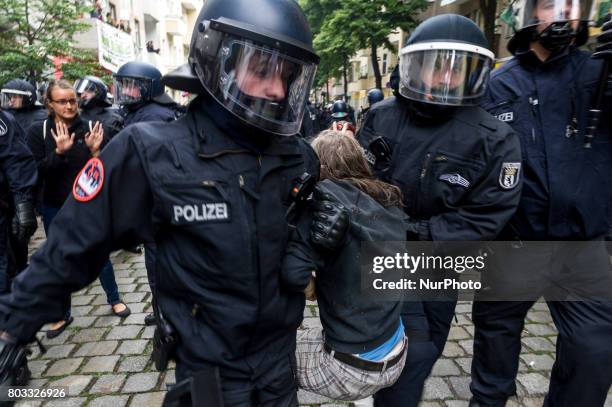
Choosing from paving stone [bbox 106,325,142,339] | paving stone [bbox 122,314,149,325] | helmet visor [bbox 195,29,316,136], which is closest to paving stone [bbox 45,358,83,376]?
paving stone [bbox 106,325,142,339]

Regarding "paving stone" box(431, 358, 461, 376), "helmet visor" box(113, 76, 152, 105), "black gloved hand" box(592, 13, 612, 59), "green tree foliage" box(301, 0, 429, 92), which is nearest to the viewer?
"black gloved hand" box(592, 13, 612, 59)

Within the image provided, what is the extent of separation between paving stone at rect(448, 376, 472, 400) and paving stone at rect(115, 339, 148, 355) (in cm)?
219

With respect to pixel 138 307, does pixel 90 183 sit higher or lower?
higher

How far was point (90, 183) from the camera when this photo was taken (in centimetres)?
132

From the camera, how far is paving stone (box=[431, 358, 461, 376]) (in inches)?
117

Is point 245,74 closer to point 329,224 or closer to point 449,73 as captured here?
point 329,224

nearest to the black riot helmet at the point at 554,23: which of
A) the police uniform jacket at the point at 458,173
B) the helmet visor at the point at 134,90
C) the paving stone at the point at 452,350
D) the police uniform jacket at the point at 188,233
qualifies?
the police uniform jacket at the point at 458,173

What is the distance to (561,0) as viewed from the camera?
2043 mm

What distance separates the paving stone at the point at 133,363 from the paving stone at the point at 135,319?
0.59m

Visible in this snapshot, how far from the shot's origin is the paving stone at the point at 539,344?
3.31 m

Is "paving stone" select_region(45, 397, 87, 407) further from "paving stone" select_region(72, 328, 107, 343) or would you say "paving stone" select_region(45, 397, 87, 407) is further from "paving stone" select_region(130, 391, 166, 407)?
"paving stone" select_region(72, 328, 107, 343)

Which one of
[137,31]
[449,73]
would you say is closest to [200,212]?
[449,73]

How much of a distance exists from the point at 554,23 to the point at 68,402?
3324mm

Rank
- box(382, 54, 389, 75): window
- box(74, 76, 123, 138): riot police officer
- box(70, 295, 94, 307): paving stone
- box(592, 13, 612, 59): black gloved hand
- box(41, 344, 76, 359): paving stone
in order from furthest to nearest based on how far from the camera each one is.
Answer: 1. box(382, 54, 389, 75): window
2. box(74, 76, 123, 138): riot police officer
3. box(70, 295, 94, 307): paving stone
4. box(41, 344, 76, 359): paving stone
5. box(592, 13, 612, 59): black gloved hand
